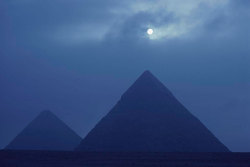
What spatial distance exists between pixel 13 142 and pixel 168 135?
29348mm

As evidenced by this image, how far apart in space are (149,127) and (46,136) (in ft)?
74.6

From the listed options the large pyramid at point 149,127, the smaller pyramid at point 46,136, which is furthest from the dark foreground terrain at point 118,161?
the smaller pyramid at point 46,136

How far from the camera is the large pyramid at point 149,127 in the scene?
64.4 meters

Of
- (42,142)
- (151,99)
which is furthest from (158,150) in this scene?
(42,142)

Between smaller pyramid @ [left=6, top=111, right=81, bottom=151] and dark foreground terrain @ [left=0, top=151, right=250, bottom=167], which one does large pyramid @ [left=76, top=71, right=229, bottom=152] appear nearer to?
smaller pyramid @ [left=6, top=111, right=81, bottom=151]

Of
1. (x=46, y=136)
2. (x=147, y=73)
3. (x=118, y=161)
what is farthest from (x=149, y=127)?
(x=118, y=161)

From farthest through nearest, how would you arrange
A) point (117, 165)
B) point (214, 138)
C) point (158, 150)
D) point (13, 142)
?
point (13, 142) → point (214, 138) → point (158, 150) → point (117, 165)

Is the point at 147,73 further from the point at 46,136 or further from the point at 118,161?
the point at 118,161

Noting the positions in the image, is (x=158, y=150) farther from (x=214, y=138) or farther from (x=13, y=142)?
(x=13, y=142)

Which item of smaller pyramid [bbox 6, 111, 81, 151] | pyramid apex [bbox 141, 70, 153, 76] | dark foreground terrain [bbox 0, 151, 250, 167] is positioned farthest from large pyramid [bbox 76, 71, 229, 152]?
dark foreground terrain [bbox 0, 151, 250, 167]

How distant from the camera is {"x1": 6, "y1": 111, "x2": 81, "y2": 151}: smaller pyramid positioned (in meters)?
83.8

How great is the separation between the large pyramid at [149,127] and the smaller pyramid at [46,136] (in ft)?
51.7

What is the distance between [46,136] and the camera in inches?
3305

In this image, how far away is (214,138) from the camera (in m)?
67.8
